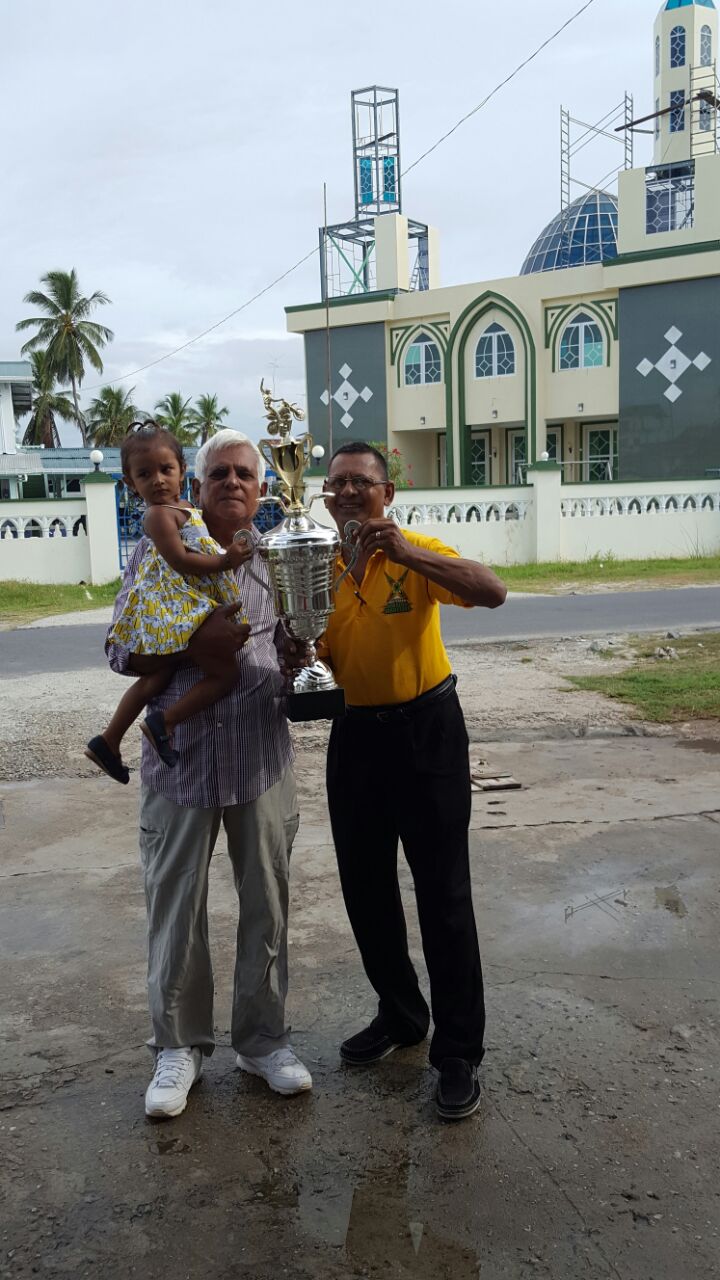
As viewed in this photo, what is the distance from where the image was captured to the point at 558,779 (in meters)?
6.11

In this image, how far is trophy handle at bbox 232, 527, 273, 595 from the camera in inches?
110

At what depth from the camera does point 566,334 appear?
2820cm

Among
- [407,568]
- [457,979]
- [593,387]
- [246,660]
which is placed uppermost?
[593,387]

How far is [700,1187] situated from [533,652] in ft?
26.4

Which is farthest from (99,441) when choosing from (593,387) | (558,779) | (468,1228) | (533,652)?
(468,1228)

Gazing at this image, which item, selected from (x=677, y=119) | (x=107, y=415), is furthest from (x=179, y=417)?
(x=677, y=119)

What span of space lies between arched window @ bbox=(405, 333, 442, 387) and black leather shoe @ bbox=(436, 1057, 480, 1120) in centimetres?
2853

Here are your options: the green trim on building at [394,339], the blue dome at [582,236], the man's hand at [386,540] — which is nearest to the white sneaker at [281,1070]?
the man's hand at [386,540]

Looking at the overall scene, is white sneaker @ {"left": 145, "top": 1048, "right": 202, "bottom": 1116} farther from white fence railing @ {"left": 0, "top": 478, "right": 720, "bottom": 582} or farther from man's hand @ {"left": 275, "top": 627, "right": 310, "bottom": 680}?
white fence railing @ {"left": 0, "top": 478, "right": 720, "bottom": 582}

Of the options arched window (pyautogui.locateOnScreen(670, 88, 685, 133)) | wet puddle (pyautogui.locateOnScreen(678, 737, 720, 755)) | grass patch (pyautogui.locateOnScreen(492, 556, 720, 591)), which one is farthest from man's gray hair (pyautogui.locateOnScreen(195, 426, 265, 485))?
arched window (pyautogui.locateOnScreen(670, 88, 685, 133))

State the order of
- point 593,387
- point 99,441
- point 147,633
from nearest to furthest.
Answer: point 147,633 → point 593,387 → point 99,441

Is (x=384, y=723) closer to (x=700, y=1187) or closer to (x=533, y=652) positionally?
(x=700, y=1187)

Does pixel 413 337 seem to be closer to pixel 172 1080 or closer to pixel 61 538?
pixel 61 538

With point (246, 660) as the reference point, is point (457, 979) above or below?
below
